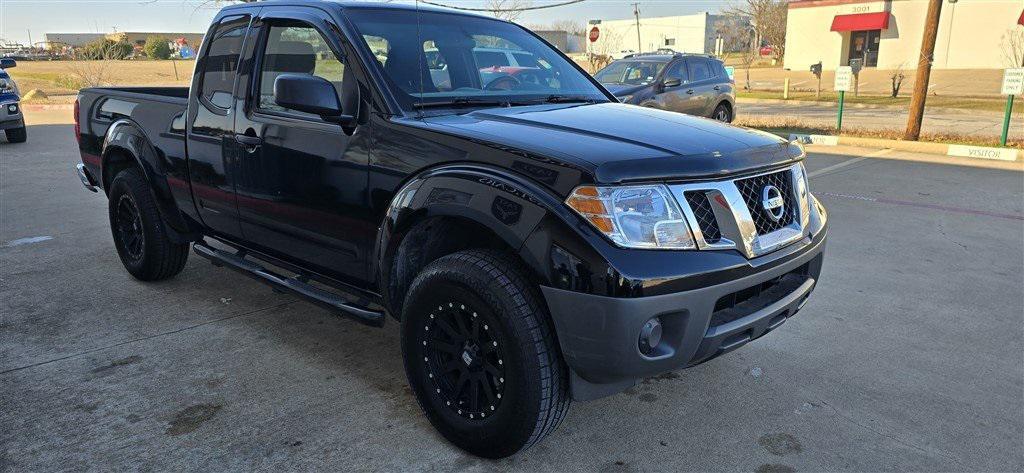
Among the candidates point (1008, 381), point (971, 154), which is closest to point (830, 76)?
point (971, 154)

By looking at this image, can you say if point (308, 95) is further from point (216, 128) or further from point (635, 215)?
point (635, 215)

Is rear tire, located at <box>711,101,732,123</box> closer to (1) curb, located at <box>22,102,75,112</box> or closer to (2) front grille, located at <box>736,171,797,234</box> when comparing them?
(2) front grille, located at <box>736,171,797,234</box>

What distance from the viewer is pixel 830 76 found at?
117ft

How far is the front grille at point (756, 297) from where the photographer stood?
2676 millimetres

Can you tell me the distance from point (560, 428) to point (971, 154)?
1053 centimetres

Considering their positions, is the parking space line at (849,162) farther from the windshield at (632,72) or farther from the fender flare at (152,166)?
the fender flare at (152,166)

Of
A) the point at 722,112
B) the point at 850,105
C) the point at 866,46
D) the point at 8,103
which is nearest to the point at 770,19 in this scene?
the point at 866,46

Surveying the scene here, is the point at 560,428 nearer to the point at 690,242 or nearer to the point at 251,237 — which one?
the point at 690,242

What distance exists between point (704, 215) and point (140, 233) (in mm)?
3914

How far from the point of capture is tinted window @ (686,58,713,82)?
13.4 m

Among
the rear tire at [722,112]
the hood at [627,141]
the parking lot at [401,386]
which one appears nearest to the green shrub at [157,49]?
the rear tire at [722,112]

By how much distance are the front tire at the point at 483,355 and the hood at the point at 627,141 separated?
0.47 m

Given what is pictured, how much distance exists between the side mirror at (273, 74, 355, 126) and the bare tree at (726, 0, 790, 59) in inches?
1744

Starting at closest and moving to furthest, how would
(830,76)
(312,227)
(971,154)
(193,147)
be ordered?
(312,227), (193,147), (971,154), (830,76)
